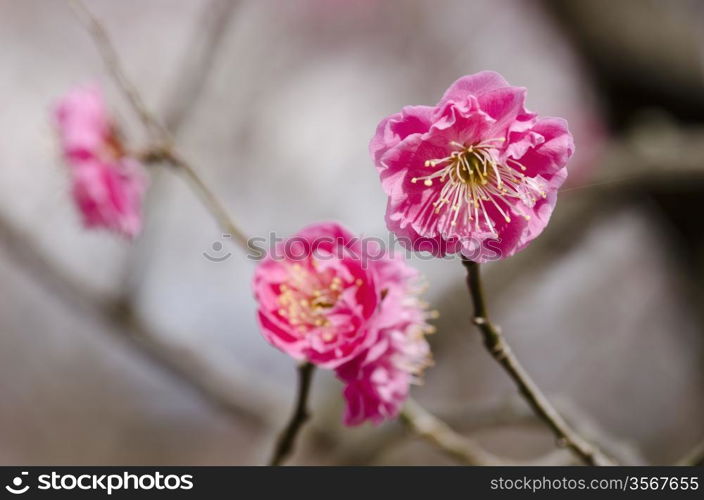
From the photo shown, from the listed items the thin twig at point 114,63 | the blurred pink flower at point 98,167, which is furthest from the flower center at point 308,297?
the blurred pink flower at point 98,167

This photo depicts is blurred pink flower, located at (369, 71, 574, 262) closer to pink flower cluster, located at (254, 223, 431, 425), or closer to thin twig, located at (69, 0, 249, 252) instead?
pink flower cluster, located at (254, 223, 431, 425)

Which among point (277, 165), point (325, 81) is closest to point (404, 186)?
point (277, 165)

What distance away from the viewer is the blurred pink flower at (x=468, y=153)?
1.81 feet

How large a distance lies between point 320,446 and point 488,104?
105cm

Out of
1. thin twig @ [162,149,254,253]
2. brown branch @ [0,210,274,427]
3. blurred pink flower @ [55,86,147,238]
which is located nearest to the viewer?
thin twig @ [162,149,254,253]

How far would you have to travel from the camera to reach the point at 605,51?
2125 millimetres

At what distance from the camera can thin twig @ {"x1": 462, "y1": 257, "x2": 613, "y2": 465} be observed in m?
0.56

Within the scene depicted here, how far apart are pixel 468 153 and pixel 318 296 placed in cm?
20

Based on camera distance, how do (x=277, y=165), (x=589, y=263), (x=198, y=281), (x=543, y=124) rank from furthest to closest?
(x=277, y=165) < (x=198, y=281) < (x=589, y=263) < (x=543, y=124)

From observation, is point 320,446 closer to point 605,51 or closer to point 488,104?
point 488,104

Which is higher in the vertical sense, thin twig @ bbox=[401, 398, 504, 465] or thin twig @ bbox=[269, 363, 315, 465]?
thin twig @ bbox=[269, 363, 315, 465]

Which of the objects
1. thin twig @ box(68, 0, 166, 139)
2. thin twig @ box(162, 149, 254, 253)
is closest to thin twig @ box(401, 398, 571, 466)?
thin twig @ box(162, 149, 254, 253)

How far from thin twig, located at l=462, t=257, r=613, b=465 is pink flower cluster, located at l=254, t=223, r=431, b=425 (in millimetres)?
83

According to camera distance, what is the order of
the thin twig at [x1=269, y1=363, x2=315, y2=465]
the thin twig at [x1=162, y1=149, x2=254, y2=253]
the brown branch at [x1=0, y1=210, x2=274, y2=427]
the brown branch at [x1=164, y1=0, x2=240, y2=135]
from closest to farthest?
the thin twig at [x1=269, y1=363, x2=315, y2=465] < the thin twig at [x1=162, y1=149, x2=254, y2=253] < the brown branch at [x1=164, y1=0, x2=240, y2=135] < the brown branch at [x1=0, y1=210, x2=274, y2=427]
